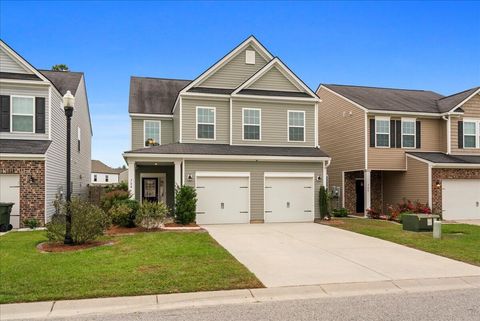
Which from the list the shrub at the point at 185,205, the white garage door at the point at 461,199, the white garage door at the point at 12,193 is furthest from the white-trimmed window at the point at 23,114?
the white garage door at the point at 461,199

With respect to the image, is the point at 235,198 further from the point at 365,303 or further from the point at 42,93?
the point at 365,303

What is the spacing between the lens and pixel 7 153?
15.6 meters

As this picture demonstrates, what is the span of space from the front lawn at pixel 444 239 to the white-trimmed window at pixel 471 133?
7524 millimetres

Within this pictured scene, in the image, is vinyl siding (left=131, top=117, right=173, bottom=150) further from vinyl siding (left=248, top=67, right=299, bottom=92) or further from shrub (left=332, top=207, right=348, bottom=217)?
shrub (left=332, top=207, right=348, bottom=217)

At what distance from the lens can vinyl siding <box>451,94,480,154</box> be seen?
22016mm

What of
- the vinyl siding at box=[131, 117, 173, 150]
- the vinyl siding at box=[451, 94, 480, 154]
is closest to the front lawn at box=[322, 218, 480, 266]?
the vinyl siding at box=[451, 94, 480, 154]

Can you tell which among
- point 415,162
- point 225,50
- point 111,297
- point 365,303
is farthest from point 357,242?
point 225,50

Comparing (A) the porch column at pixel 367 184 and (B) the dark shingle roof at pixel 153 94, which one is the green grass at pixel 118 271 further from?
(A) the porch column at pixel 367 184

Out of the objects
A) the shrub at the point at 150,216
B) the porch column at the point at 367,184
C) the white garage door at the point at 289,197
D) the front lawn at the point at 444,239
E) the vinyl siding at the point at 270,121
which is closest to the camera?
the front lawn at the point at 444,239

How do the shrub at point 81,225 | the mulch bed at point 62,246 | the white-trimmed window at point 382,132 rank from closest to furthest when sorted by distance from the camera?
the mulch bed at point 62,246, the shrub at point 81,225, the white-trimmed window at point 382,132

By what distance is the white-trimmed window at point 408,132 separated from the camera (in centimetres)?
2189

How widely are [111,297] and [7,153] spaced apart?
39.1 feet

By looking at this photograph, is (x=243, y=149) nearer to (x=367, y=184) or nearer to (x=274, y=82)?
(x=274, y=82)

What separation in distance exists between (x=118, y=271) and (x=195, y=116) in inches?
468
